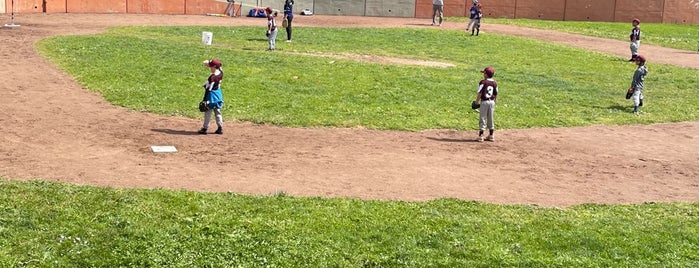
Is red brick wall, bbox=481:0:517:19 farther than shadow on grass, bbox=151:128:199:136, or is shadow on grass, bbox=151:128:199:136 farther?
red brick wall, bbox=481:0:517:19

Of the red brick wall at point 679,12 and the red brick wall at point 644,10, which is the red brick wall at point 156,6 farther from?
the red brick wall at point 679,12

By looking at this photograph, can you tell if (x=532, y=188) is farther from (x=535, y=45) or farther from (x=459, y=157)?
(x=535, y=45)

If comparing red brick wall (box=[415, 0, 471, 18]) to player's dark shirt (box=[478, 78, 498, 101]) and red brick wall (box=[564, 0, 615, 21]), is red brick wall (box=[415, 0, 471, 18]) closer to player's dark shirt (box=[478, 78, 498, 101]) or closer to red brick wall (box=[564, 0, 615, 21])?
red brick wall (box=[564, 0, 615, 21])

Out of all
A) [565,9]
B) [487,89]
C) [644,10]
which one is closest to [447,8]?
[565,9]

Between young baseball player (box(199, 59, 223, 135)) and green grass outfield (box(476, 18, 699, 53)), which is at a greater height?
green grass outfield (box(476, 18, 699, 53))

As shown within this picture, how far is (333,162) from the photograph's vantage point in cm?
1648

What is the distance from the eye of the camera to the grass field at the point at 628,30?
1841 inches

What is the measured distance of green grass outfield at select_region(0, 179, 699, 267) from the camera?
35.9 ft

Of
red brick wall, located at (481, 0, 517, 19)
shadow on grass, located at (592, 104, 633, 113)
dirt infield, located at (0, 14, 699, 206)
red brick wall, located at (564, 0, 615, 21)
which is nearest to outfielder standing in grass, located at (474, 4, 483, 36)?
red brick wall, located at (481, 0, 517, 19)

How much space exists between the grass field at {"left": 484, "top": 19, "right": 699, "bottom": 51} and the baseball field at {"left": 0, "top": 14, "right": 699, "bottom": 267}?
13632mm

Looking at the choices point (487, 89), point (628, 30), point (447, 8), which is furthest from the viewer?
point (447, 8)

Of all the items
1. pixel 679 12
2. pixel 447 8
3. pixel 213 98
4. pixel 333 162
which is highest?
pixel 679 12

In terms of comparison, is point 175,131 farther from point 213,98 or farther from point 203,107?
point 213,98

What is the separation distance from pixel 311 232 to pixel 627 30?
150 feet
